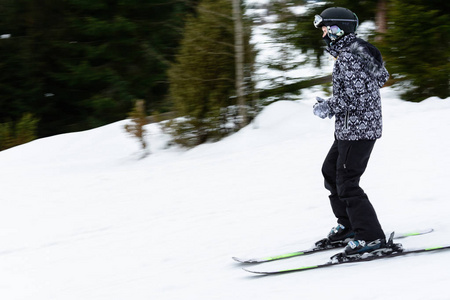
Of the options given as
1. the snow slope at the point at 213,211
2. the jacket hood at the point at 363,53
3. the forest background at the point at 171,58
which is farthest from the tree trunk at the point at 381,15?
the jacket hood at the point at 363,53

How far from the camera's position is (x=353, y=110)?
12.1ft

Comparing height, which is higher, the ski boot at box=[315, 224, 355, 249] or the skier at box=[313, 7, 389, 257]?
the skier at box=[313, 7, 389, 257]

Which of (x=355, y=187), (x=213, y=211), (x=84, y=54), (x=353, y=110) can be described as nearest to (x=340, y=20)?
(x=353, y=110)

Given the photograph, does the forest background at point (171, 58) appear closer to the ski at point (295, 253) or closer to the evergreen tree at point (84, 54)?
the evergreen tree at point (84, 54)

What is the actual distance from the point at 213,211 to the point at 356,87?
2.66m

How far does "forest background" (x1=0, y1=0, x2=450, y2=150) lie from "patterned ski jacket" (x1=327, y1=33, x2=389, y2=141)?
495cm

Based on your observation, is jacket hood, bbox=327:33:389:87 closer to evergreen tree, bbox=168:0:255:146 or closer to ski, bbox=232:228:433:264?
ski, bbox=232:228:433:264

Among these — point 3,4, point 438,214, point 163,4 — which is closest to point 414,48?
point 438,214

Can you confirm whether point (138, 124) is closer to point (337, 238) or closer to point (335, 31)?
point (337, 238)

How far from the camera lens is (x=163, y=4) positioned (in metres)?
15.3

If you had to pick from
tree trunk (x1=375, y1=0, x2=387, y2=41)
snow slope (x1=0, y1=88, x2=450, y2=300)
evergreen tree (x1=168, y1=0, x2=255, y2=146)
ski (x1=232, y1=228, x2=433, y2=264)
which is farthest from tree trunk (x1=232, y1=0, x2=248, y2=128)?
ski (x1=232, y1=228, x2=433, y2=264)

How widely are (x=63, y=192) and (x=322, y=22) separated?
4.54m

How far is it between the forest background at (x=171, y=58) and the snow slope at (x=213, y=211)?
0.52 meters

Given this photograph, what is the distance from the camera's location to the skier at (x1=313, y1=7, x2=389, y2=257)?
3623 mm
